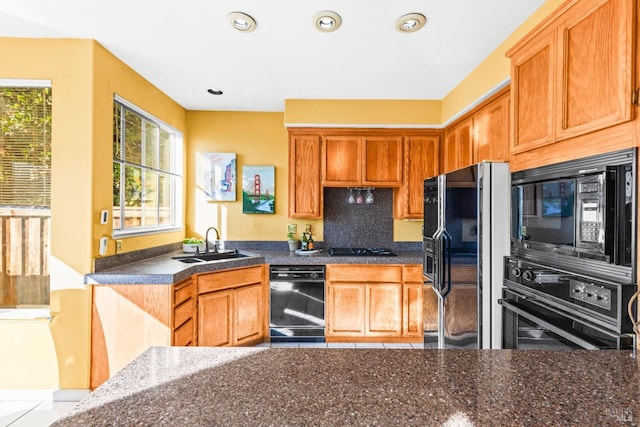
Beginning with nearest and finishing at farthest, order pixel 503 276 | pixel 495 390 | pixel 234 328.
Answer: pixel 495 390 < pixel 503 276 < pixel 234 328

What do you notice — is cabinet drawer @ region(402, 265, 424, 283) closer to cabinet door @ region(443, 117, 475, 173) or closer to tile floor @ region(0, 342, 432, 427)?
cabinet door @ region(443, 117, 475, 173)

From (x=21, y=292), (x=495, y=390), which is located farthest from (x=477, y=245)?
(x=21, y=292)

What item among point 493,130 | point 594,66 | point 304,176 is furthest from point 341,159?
point 594,66

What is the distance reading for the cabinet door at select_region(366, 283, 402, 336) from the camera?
3270mm

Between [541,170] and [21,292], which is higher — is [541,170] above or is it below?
above

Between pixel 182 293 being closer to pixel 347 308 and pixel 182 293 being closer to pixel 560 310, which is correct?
pixel 347 308

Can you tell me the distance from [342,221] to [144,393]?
3.27 metres

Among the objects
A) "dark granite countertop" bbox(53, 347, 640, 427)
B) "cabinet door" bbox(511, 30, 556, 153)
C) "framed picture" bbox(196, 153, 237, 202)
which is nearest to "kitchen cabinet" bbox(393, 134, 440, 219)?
"cabinet door" bbox(511, 30, 556, 153)

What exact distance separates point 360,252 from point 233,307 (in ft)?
4.65

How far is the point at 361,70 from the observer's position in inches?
110

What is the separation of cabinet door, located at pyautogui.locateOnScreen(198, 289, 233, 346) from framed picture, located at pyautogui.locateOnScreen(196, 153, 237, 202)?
4.27ft

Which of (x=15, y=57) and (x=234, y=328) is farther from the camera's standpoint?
(x=234, y=328)

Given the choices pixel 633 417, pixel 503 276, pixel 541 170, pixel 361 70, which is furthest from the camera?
pixel 361 70

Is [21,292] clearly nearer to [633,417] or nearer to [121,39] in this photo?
[121,39]
